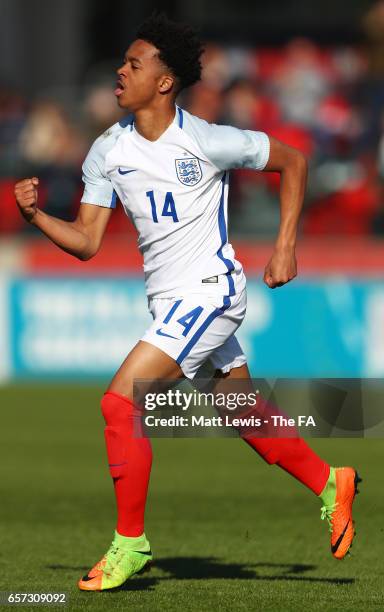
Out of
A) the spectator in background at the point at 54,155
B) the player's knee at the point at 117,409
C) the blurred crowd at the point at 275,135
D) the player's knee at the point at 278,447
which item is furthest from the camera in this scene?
the spectator in background at the point at 54,155

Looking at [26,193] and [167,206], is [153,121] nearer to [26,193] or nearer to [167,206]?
[167,206]

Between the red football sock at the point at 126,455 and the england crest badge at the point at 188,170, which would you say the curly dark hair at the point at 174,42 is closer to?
the england crest badge at the point at 188,170

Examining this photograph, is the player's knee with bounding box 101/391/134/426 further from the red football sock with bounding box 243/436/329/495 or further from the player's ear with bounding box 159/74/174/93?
the player's ear with bounding box 159/74/174/93

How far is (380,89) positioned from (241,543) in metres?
8.89

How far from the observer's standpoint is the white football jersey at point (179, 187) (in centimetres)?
557

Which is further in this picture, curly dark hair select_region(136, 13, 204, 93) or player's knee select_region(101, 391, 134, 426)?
curly dark hair select_region(136, 13, 204, 93)

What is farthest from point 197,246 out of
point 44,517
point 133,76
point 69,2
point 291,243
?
point 69,2

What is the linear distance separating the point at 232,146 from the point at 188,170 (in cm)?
21

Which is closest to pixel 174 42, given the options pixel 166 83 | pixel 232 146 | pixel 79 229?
pixel 166 83

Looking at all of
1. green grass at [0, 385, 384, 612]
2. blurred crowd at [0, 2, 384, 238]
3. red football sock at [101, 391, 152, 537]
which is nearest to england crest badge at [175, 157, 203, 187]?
red football sock at [101, 391, 152, 537]

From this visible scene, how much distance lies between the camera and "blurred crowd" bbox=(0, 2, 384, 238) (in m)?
14.2

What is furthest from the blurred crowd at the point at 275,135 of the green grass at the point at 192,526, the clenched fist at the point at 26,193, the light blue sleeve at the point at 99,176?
the clenched fist at the point at 26,193

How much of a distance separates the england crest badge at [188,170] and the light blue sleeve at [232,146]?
65 mm

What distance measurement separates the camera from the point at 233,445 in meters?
10.6
